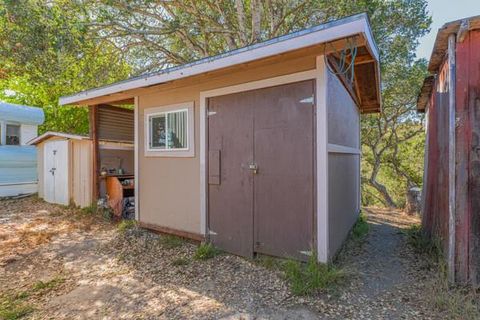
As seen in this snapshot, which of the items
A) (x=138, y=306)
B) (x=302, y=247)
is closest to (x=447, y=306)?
(x=302, y=247)

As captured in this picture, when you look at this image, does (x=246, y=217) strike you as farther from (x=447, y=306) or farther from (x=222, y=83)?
(x=447, y=306)

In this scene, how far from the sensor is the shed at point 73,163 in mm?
7023

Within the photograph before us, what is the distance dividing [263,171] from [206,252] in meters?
1.40

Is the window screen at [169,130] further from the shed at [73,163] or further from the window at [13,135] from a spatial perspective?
the window at [13,135]

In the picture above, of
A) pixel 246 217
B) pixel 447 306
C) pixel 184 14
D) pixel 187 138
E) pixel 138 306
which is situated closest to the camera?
pixel 447 306

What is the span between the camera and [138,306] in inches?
116

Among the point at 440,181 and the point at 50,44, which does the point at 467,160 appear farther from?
the point at 50,44

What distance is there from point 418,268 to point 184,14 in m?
8.48

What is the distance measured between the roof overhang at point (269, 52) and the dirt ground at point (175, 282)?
2.52m

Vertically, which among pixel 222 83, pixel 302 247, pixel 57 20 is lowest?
pixel 302 247

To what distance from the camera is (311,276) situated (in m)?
3.18

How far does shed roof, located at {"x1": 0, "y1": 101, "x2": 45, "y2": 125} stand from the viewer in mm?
9148

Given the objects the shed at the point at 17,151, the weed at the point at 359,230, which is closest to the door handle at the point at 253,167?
the weed at the point at 359,230

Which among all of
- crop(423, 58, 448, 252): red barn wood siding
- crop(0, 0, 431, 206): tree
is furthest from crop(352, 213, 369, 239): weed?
crop(0, 0, 431, 206): tree
